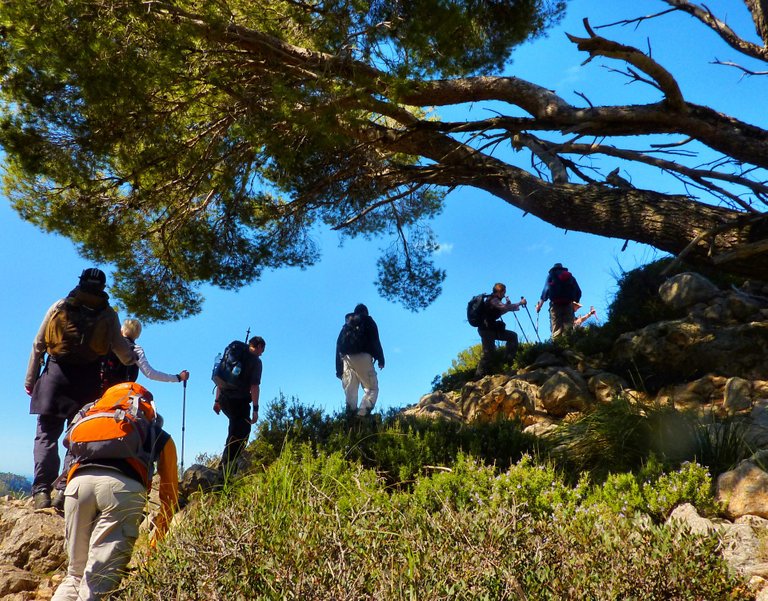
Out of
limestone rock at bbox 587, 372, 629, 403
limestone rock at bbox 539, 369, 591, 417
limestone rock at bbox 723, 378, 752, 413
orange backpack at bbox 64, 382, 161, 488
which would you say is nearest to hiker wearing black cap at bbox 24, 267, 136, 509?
orange backpack at bbox 64, 382, 161, 488

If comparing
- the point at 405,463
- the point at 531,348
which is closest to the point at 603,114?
the point at 405,463

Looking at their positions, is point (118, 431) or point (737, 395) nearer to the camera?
point (118, 431)

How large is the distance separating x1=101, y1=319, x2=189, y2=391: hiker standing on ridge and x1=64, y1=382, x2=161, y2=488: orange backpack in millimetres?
2693

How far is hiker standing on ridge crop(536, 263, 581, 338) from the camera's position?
42.7 ft

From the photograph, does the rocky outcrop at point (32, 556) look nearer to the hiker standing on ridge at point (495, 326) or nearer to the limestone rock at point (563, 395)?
the limestone rock at point (563, 395)

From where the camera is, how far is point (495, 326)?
11.9 m

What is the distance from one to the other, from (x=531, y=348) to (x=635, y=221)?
5.03 meters

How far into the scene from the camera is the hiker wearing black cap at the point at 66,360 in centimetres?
605

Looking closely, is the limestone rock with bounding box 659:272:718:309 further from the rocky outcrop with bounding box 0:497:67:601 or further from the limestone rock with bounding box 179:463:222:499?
the rocky outcrop with bounding box 0:497:67:601

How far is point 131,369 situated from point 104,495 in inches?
141

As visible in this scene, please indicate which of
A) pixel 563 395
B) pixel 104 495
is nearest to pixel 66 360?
pixel 104 495

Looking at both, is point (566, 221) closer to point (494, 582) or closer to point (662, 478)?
point (662, 478)

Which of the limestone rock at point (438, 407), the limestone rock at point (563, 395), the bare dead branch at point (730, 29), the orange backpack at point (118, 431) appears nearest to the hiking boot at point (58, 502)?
the orange backpack at point (118, 431)

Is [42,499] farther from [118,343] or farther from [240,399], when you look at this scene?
[240,399]
